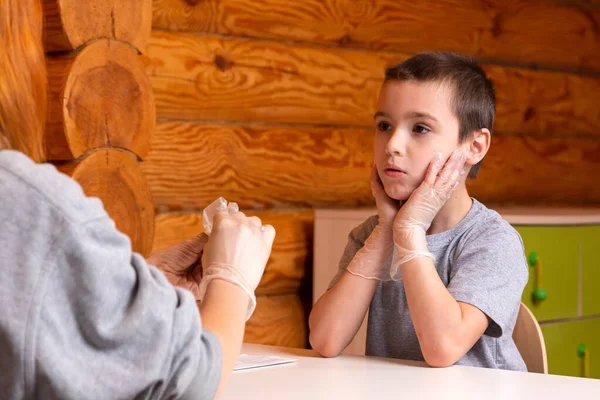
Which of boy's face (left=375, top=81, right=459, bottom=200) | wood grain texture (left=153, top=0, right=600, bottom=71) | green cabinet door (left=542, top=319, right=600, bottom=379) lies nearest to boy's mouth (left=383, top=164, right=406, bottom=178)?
boy's face (left=375, top=81, right=459, bottom=200)

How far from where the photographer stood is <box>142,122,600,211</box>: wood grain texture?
2.87 m

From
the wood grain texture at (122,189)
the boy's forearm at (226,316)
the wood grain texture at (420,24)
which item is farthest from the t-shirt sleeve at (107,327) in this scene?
the wood grain texture at (420,24)

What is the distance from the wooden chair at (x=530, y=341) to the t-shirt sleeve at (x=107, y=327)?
1143 millimetres

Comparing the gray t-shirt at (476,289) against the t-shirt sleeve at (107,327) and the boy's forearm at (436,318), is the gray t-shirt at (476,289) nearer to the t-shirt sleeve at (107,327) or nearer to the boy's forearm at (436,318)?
the boy's forearm at (436,318)

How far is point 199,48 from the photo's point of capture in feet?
9.53

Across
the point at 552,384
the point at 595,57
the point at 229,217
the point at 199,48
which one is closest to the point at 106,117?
the point at 199,48

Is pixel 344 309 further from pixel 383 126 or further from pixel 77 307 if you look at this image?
pixel 77 307

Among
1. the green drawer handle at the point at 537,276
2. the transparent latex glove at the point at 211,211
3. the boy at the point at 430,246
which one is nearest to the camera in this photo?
the transparent latex glove at the point at 211,211

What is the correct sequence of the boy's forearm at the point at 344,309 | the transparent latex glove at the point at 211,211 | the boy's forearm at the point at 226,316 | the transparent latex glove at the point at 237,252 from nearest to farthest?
the boy's forearm at the point at 226,316
the transparent latex glove at the point at 237,252
the transparent latex glove at the point at 211,211
the boy's forearm at the point at 344,309

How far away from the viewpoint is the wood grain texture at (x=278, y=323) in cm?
308

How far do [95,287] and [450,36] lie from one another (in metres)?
2.92

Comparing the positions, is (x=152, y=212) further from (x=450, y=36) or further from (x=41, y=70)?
(x=450, y=36)

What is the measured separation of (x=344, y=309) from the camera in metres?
1.95

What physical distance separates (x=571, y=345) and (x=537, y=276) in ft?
1.08
